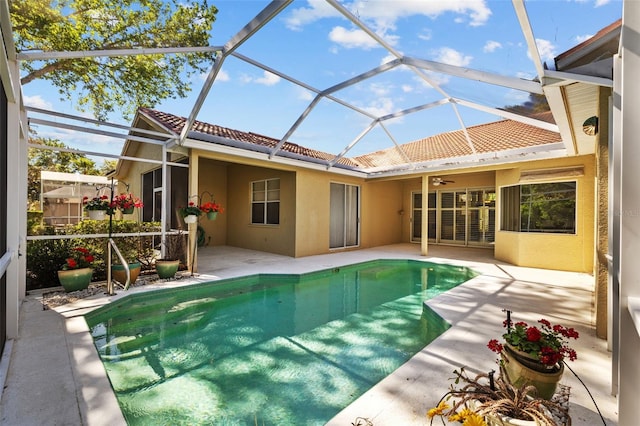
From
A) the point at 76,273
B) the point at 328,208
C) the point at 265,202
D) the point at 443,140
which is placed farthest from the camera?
the point at 443,140

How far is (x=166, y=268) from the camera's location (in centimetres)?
635

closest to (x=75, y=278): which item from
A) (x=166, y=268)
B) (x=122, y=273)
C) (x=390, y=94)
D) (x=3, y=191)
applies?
(x=122, y=273)

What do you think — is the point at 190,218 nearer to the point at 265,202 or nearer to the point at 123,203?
the point at 123,203

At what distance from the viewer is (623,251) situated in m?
1.32

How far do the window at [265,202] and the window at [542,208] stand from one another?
7685mm

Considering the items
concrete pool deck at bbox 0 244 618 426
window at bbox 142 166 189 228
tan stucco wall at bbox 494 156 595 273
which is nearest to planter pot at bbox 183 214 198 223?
window at bbox 142 166 189 228

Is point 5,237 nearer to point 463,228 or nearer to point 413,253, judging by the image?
point 413,253

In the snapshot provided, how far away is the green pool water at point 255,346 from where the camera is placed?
2496 mm

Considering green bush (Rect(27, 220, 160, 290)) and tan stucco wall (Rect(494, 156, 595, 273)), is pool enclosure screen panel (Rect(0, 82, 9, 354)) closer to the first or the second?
green bush (Rect(27, 220, 160, 290))

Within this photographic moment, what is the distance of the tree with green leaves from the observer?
24.9ft

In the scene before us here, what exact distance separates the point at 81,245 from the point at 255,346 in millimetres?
5014

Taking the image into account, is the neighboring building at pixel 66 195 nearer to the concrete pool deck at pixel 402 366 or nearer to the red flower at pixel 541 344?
the concrete pool deck at pixel 402 366

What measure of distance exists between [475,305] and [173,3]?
1057 centimetres

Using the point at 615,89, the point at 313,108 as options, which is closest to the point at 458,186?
the point at 313,108
